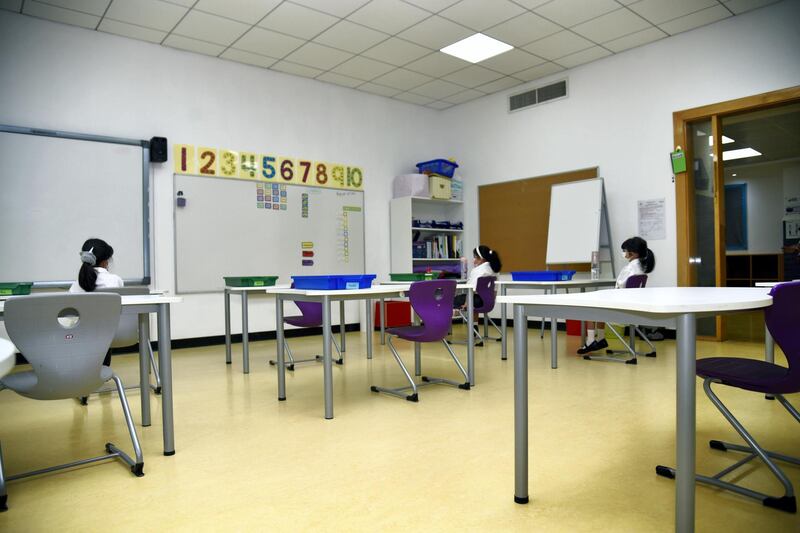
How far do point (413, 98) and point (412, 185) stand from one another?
1341 millimetres

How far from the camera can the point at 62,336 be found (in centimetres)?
196

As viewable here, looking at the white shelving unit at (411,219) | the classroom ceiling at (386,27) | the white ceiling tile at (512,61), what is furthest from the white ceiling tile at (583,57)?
the white shelving unit at (411,219)

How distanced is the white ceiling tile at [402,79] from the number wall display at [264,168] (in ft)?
3.88

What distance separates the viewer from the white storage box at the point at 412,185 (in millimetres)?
7227

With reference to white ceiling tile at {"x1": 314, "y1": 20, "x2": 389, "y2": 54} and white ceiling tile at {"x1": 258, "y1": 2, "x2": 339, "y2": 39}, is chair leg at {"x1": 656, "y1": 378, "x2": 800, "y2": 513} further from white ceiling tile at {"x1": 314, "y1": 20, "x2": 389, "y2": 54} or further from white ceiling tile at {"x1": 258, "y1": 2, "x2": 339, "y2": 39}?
white ceiling tile at {"x1": 314, "y1": 20, "x2": 389, "y2": 54}

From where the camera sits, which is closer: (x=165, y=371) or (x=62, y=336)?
(x=62, y=336)

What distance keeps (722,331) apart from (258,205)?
17.1 feet

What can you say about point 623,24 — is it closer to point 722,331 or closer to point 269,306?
point 722,331

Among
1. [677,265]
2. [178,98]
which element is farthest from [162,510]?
[677,265]

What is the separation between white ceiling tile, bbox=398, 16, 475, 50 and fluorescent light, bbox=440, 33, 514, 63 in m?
0.12

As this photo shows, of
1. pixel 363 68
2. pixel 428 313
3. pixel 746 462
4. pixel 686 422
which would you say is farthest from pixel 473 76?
pixel 686 422

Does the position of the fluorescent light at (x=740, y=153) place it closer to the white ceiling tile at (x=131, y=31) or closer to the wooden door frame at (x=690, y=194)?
the wooden door frame at (x=690, y=194)

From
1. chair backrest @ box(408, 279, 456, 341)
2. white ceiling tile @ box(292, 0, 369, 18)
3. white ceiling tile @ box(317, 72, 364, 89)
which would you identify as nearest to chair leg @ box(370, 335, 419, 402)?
chair backrest @ box(408, 279, 456, 341)

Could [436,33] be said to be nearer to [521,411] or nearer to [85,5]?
[85,5]
